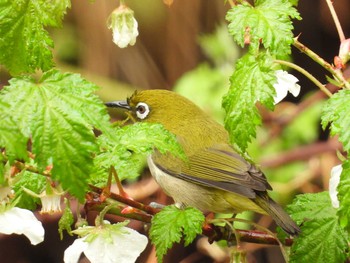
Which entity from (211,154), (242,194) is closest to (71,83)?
(242,194)

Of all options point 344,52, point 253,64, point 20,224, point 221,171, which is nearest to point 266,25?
point 253,64

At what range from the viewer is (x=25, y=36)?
2.09 m

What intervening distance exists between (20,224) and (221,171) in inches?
51.3

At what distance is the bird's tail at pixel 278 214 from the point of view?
2.38 meters

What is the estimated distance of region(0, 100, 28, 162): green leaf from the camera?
1.80 metres

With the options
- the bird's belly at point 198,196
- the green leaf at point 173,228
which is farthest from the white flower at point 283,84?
the bird's belly at point 198,196

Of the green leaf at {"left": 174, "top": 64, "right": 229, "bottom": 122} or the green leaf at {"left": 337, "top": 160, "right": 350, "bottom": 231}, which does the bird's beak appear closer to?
the green leaf at {"left": 337, "top": 160, "right": 350, "bottom": 231}

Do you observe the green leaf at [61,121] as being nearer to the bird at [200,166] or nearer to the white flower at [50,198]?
the white flower at [50,198]

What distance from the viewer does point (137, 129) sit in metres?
2.25

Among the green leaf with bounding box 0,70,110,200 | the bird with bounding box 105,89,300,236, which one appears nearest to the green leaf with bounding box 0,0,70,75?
the green leaf with bounding box 0,70,110,200

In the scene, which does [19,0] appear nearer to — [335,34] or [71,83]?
[71,83]

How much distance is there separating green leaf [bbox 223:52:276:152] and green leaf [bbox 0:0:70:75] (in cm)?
47

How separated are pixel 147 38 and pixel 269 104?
467cm

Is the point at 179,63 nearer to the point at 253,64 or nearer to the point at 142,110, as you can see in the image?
the point at 142,110
